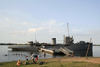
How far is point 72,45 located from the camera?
73.7 meters

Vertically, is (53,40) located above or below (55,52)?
above

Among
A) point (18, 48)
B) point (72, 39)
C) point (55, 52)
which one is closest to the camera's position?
point (55, 52)

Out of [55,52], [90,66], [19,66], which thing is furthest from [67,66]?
[55,52]

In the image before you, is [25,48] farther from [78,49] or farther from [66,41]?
[78,49]

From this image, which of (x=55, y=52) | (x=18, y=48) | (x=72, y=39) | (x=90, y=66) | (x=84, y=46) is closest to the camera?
(x=90, y=66)

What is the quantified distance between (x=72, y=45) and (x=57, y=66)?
59868mm

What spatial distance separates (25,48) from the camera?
235ft

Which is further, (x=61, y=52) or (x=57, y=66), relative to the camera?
(x=61, y=52)

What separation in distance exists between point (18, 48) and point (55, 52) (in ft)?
107

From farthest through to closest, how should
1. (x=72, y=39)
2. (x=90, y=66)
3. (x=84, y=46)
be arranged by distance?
(x=72, y=39)
(x=84, y=46)
(x=90, y=66)

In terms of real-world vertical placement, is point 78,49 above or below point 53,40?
below

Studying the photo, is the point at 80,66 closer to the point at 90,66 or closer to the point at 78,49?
the point at 90,66

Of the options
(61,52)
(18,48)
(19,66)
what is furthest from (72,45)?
(19,66)

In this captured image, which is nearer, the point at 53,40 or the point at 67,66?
the point at 67,66
